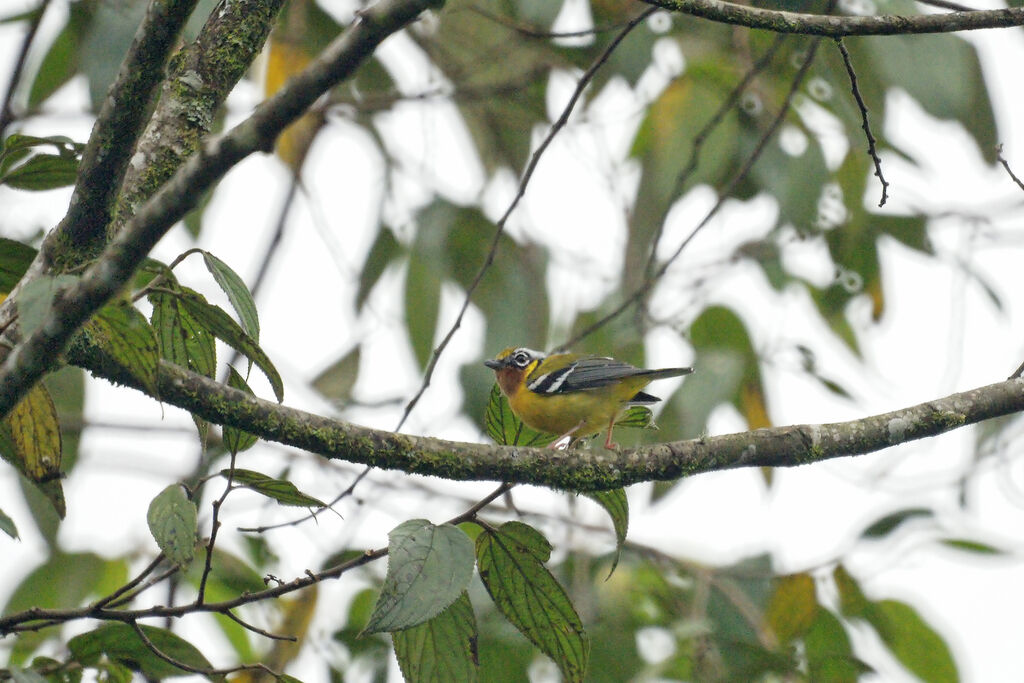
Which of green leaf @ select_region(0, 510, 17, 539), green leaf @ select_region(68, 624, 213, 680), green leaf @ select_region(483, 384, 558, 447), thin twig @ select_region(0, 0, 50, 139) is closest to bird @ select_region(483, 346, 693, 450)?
green leaf @ select_region(483, 384, 558, 447)

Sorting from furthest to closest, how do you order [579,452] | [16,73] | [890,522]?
1. [890,522]
2. [16,73]
3. [579,452]

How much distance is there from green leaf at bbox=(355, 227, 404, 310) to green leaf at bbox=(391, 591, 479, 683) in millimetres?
3483

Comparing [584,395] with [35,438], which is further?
[584,395]

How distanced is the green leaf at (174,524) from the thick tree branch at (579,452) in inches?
7.5

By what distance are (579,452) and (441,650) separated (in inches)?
23.8

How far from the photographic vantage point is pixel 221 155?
1.56 meters

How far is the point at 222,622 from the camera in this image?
548cm

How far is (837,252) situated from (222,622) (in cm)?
394

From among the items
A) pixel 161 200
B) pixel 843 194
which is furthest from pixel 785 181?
pixel 161 200

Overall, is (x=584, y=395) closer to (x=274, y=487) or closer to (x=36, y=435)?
(x=274, y=487)

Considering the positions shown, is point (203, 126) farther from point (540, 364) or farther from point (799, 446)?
point (540, 364)

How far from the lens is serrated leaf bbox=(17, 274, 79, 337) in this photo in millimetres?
1564

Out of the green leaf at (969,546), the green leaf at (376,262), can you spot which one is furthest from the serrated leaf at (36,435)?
the green leaf at (969,546)

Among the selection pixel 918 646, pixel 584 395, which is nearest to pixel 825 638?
pixel 918 646
